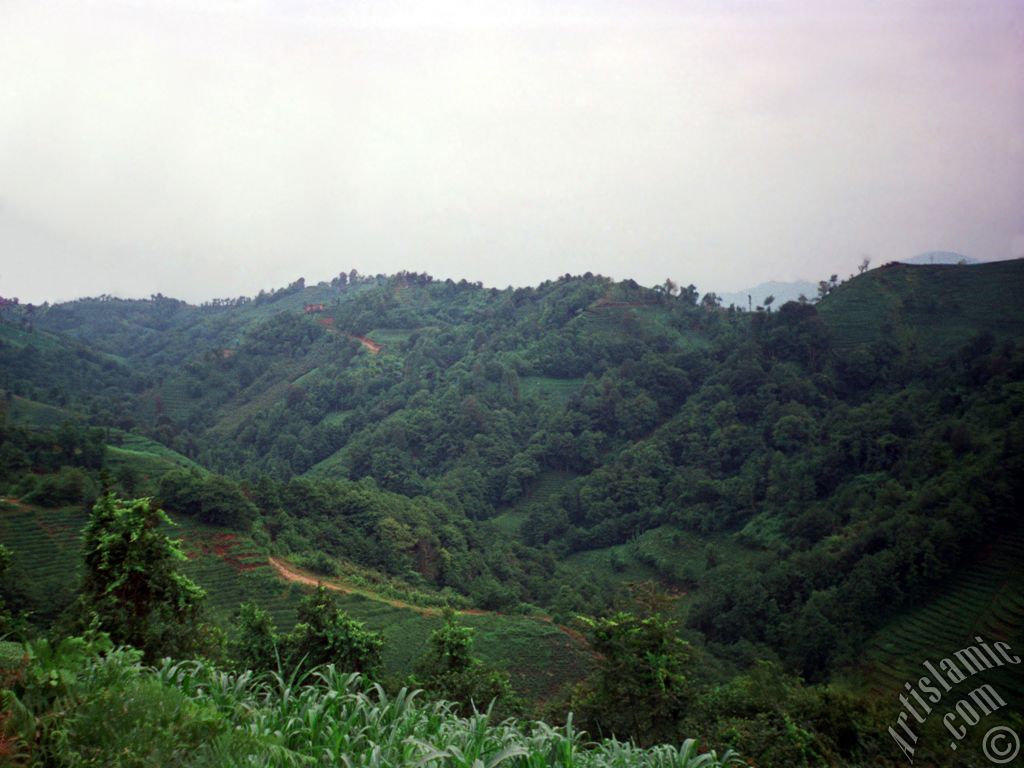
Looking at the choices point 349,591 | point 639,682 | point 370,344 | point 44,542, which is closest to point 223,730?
point 639,682

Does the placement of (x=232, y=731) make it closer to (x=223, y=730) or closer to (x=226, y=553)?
(x=223, y=730)

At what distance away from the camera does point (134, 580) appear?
8.93 meters

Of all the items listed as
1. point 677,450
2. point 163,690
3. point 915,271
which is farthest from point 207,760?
point 915,271

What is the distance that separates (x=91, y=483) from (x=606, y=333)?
1908 inches

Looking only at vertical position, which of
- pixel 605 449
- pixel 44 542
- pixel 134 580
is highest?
pixel 134 580

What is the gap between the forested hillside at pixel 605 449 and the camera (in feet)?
81.6

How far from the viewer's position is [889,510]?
93.2 feet

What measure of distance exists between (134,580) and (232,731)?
239 inches

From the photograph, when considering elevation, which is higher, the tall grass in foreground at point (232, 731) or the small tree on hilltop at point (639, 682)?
the tall grass in foreground at point (232, 731)

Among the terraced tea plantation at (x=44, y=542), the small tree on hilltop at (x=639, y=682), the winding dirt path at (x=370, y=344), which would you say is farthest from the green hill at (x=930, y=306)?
the terraced tea plantation at (x=44, y=542)

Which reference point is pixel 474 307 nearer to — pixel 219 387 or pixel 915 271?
pixel 219 387

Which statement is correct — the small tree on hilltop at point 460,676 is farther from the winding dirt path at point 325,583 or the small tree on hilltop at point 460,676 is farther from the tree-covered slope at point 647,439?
the tree-covered slope at point 647,439

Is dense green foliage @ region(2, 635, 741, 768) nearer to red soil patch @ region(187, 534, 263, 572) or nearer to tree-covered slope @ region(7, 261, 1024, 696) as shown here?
red soil patch @ region(187, 534, 263, 572)

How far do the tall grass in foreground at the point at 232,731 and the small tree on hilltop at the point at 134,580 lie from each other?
13.9 feet
